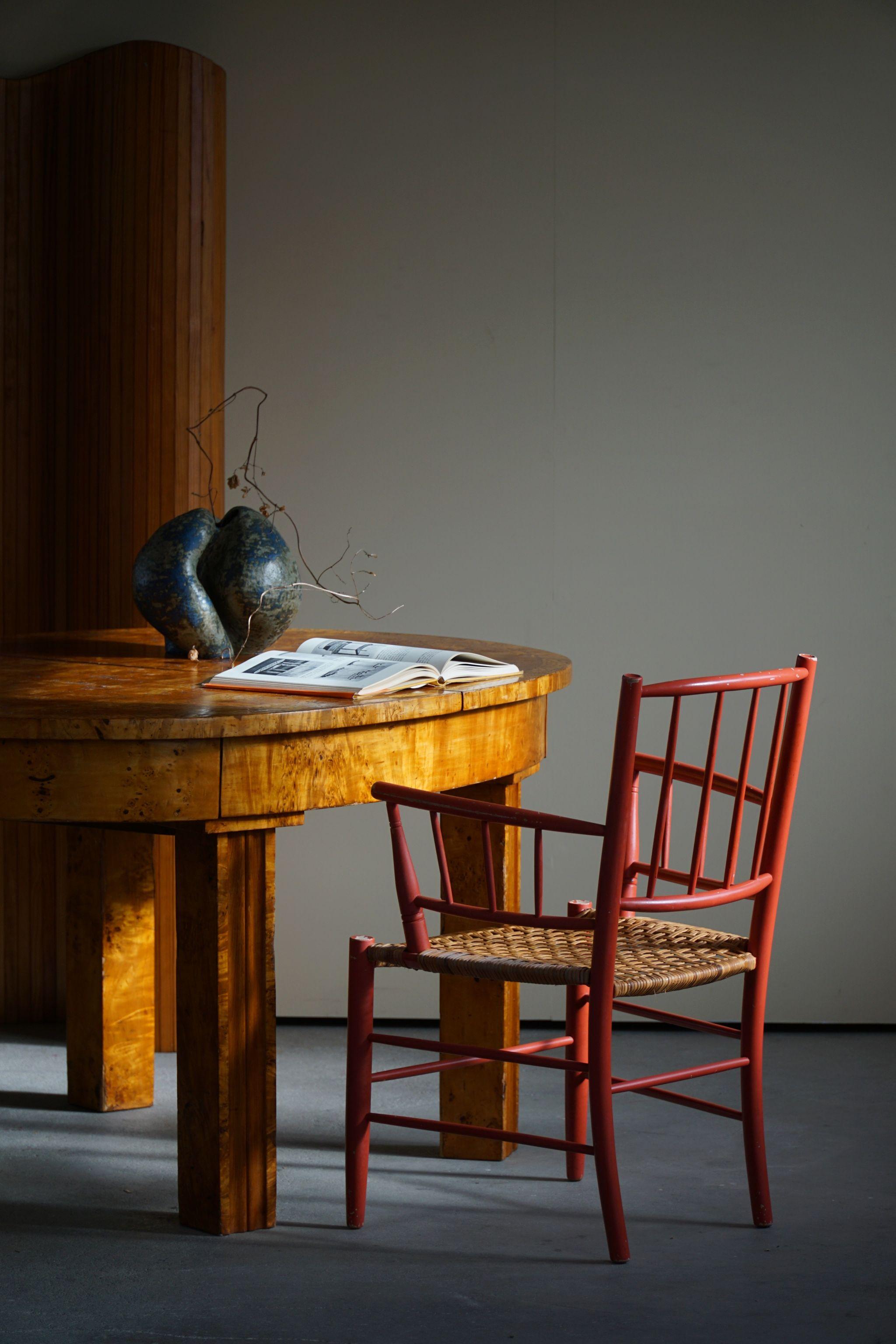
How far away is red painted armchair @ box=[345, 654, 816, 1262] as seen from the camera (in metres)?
2.10

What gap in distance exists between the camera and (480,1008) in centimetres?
273

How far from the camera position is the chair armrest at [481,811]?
2061 mm

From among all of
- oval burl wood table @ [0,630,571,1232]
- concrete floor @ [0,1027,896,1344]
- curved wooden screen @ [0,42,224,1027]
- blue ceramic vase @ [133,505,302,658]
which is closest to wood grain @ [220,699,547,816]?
oval burl wood table @ [0,630,571,1232]

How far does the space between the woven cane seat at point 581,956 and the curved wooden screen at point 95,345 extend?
1190 mm

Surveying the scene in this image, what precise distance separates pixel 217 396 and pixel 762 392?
1254 millimetres

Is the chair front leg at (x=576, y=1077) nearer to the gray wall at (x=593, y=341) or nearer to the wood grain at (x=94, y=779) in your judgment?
the wood grain at (x=94, y=779)

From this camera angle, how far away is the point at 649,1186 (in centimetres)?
261

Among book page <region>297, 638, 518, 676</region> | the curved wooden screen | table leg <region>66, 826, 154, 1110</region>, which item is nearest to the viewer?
book page <region>297, 638, 518, 676</region>

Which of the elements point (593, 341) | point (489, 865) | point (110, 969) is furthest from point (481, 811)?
point (593, 341)

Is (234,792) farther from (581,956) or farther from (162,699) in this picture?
(581,956)

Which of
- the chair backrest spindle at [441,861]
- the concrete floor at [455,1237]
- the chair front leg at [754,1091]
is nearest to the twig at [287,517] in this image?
the concrete floor at [455,1237]

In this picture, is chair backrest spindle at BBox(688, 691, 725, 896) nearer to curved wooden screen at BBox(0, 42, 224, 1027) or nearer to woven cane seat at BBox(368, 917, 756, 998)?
woven cane seat at BBox(368, 917, 756, 998)

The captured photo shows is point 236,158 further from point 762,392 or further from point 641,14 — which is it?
point 762,392

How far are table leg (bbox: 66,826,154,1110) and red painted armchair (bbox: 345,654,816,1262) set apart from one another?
753 mm
